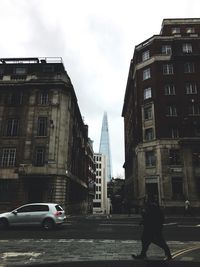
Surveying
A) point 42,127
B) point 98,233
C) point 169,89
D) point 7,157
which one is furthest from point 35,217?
point 169,89

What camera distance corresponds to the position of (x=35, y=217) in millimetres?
16484

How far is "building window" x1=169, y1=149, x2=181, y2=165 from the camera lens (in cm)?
3622

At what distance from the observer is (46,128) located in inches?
1309

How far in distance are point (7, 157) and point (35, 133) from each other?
174 inches

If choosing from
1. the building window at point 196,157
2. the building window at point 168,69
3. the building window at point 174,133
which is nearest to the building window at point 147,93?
the building window at point 168,69

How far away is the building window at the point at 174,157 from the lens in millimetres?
36219

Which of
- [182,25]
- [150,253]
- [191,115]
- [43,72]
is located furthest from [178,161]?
[150,253]

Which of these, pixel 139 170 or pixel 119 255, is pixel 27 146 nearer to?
pixel 139 170

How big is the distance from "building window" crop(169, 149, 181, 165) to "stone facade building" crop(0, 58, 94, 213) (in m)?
13.9

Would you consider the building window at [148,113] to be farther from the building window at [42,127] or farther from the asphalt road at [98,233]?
the asphalt road at [98,233]

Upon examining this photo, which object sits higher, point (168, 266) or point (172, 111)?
point (172, 111)

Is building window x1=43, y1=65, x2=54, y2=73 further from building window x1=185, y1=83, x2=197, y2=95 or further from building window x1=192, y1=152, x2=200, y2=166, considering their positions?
building window x1=192, y1=152, x2=200, y2=166

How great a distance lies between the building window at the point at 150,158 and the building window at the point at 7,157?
1829cm

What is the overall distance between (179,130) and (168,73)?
9326 millimetres
